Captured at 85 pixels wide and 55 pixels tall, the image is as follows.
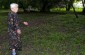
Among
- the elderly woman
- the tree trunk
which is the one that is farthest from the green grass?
the tree trunk

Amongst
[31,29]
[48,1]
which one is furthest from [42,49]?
[48,1]

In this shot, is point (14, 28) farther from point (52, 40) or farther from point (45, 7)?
point (45, 7)

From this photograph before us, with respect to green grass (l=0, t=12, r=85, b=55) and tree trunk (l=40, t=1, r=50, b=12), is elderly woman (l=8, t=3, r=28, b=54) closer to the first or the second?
green grass (l=0, t=12, r=85, b=55)

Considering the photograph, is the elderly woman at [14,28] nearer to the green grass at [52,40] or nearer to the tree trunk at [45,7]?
the green grass at [52,40]

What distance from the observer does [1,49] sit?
893 centimetres

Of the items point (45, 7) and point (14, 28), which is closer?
point (14, 28)

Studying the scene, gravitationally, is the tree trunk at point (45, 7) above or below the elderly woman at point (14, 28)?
below

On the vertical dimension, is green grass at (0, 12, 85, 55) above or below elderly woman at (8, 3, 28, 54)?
below

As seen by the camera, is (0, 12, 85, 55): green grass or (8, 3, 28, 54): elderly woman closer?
(8, 3, 28, 54): elderly woman

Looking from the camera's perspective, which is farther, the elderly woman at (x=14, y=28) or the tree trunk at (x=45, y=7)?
the tree trunk at (x=45, y=7)

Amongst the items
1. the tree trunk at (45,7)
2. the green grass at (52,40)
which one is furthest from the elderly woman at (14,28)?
the tree trunk at (45,7)

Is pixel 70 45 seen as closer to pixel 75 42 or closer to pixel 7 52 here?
pixel 75 42

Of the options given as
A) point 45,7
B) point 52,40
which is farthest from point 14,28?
point 45,7

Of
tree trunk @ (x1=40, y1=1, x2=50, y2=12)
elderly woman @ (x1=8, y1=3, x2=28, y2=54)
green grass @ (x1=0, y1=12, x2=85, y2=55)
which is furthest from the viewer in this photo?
tree trunk @ (x1=40, y1=1, x2=50, y2=12)
